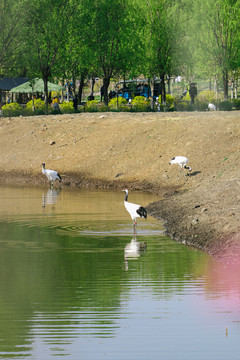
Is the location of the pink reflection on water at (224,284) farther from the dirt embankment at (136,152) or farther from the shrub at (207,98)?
the shrub at (207,98)

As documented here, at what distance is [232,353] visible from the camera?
41.0 ft

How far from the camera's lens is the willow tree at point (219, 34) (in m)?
73.6

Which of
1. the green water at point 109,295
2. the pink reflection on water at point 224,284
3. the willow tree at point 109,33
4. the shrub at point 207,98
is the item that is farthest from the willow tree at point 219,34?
the pink reflection on water at point 224,284

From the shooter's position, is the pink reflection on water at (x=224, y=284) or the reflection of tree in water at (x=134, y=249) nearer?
the pink reflection on water at (x=224, y=284)

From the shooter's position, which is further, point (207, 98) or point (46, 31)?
point (207, 98)

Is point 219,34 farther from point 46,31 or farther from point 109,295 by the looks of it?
point 109,295

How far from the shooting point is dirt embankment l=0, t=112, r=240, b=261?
3475 cm

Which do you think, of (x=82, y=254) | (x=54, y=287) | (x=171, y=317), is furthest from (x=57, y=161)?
(x=171, y=317)

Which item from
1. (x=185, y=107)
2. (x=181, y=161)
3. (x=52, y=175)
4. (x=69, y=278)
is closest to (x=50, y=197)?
(x=52, y=175)

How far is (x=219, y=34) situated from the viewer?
75250 millimetres

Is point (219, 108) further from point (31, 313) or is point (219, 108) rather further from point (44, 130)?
Result: point (31, 313)

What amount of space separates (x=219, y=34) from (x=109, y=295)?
62.3 metres

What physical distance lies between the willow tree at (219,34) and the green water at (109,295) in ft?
164

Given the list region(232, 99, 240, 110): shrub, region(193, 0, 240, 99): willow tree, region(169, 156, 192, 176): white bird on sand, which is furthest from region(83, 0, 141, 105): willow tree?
region(169, 156, 192, 176): white bird on sand
